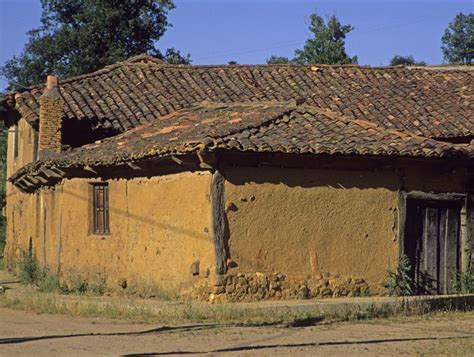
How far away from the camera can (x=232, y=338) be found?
1179 cm

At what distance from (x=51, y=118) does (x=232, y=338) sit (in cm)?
1056

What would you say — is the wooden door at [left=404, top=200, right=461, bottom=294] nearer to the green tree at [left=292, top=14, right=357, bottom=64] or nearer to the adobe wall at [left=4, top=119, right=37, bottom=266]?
the adobe wall at [left=4, top=119, right=37, bottom=266]

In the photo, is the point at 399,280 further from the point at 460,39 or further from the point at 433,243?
the point at 460,39

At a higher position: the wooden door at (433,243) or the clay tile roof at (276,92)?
the clay tile roof at (276,92)

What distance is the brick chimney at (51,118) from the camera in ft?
67.8

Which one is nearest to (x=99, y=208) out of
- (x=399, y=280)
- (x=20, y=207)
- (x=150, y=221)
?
(x=150, y=221)

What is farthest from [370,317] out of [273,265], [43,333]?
[43,333]

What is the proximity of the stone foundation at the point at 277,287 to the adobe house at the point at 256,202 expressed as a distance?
20 mm

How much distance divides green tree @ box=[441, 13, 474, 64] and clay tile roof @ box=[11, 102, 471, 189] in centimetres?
4887

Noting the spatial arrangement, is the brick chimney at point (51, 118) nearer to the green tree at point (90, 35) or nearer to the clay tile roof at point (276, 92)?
the clay tile roof at point (276, 92)

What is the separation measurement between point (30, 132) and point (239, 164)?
11174 mm

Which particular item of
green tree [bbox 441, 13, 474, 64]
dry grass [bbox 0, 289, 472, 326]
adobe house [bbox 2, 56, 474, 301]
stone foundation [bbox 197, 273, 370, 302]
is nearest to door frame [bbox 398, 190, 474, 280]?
adobe house [bbox 2, 56, 474, 301]

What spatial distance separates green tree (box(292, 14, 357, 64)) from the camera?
142 feet

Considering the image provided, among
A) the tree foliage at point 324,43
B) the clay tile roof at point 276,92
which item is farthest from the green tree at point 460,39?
the clay tile roof at point 276,92
